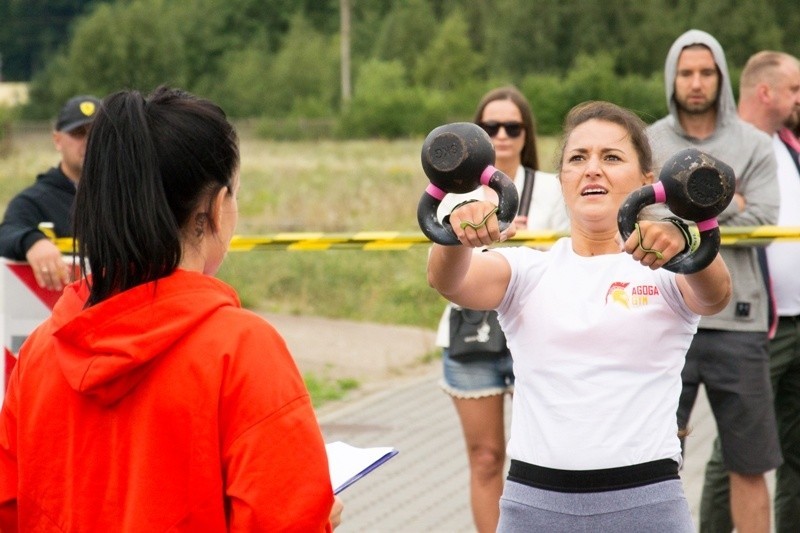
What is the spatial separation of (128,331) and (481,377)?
3250 millimetres

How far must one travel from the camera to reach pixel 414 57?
3418 inches

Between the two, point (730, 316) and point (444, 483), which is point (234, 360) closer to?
point (730, 316)

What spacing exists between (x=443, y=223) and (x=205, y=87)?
304 feet

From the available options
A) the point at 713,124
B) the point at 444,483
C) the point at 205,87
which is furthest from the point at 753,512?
the point at 205,87

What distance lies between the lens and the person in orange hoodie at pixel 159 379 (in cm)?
237

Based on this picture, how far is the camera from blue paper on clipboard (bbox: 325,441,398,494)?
2.69m

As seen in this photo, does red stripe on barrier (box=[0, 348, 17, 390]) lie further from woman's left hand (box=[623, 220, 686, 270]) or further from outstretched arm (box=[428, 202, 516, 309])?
woman's left hand (box=[623, 220, 686, 270])

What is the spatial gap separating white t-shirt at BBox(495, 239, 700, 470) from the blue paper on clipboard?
67 centimetres

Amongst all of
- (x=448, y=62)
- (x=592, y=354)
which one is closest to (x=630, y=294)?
(x=592, y=354)

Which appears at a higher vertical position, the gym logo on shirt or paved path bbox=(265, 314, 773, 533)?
the gym logo on shirt

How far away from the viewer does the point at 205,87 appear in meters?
93.8

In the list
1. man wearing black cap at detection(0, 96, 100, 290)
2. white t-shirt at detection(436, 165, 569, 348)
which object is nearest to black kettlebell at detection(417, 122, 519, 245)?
white t-shirt at detection(436, 165, 569, 348)

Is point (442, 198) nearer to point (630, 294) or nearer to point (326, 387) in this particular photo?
point (630, 294)

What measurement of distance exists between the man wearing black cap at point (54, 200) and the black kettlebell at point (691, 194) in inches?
143
